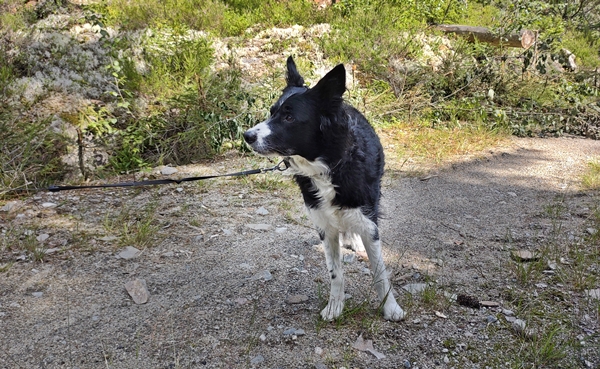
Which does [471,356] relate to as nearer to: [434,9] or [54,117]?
[54,117]

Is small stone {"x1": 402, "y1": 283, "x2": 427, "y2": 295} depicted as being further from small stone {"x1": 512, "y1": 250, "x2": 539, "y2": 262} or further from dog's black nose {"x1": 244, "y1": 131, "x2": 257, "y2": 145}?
dog's black nose {"x1": 244, "y1": 131, "x2": 257, "y2": 145}

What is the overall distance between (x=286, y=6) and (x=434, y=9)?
3.29 m

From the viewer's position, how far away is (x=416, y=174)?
573cm

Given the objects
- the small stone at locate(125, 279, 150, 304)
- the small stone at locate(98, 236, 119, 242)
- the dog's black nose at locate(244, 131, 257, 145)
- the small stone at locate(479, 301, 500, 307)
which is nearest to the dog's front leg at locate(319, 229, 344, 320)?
the dog's black nose at locate(244, 131, 257, 145)

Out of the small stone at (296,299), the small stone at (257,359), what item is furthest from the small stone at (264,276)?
the small stone at (257,359)

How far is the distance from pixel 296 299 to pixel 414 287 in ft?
2.68

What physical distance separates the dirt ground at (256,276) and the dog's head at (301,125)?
1.03 meters

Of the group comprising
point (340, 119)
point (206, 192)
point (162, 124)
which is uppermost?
point (340, 119)

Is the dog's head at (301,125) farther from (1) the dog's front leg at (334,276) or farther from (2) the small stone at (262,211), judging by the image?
(2) the small stone at (262,211)

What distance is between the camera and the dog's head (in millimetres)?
2520

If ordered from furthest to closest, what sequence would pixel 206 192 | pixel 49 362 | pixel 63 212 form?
pixel 206 192 < pixel 63 212 < pixel 49 362

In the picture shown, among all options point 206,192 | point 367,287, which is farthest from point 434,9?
point 367,287

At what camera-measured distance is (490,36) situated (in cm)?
936

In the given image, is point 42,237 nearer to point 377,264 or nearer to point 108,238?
point 108,238
